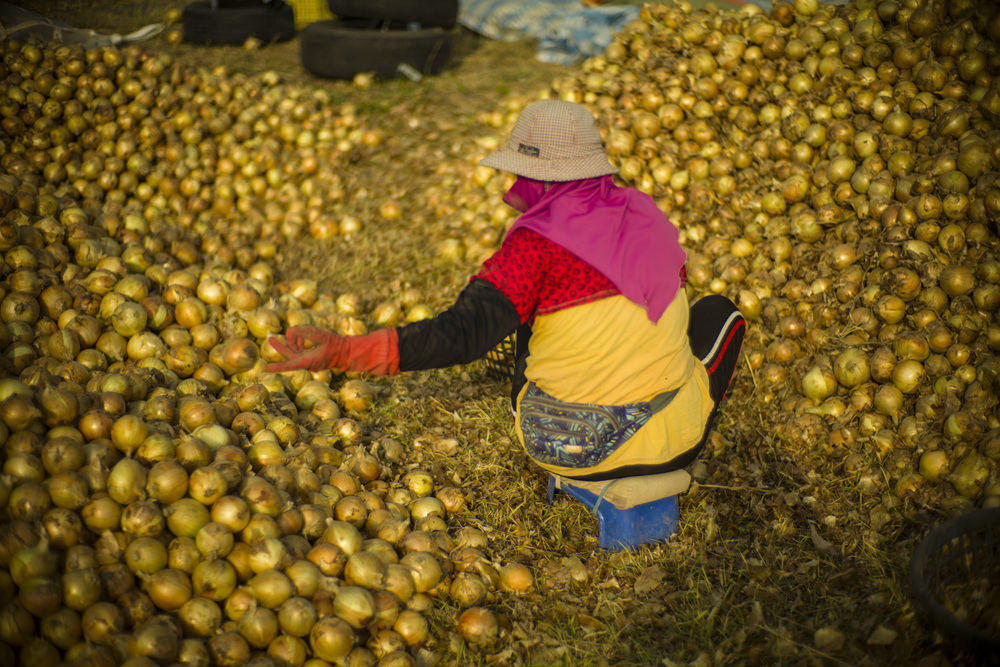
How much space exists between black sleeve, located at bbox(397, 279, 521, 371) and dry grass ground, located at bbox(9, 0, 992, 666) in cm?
98

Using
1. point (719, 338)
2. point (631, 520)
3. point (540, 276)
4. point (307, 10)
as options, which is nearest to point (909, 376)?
point (719, 338)

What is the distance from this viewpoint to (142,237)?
3832 millimetres

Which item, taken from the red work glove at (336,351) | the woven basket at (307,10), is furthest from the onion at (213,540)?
the woven basket at (307,10)

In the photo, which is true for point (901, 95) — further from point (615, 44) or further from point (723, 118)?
point (615, 44)

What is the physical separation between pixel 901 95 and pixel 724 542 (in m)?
2.38

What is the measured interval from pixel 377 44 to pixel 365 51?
13 cm

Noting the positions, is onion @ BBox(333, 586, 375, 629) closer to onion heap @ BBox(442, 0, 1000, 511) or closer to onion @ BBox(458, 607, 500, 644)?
onion @ BBox(458, 607, 500, 644)

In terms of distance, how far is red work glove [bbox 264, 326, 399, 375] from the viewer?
1.85 m

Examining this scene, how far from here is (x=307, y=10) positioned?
8.09m

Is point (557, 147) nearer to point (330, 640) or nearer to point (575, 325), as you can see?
point (575, 325)

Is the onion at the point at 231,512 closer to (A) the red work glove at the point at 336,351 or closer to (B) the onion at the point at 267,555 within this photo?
(B) the onion at the point at 267,555

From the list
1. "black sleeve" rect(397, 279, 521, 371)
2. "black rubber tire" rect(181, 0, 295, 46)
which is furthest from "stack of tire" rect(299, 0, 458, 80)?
"black sleeve" rect(397, 279, 521, 371)

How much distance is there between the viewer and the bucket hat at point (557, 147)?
6.87 ft

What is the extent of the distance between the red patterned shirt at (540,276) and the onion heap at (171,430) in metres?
1.00
